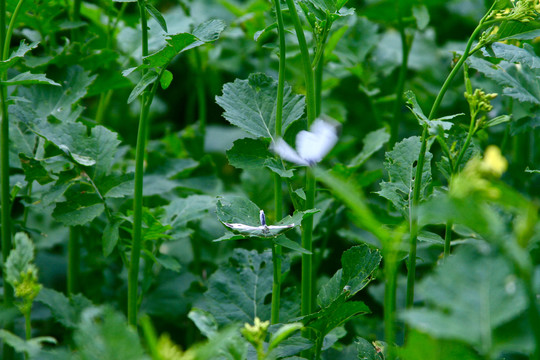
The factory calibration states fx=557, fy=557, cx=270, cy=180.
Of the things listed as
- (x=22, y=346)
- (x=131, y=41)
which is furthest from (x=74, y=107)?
(x=22, y=346)

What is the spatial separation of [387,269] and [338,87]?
4.31ft

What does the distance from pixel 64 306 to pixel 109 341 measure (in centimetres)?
53

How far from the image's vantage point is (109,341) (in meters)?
0.55

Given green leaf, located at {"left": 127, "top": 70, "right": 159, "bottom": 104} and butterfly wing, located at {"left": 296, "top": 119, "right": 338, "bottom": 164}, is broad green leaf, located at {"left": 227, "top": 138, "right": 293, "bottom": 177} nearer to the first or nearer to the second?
butterfly wing, located at {"left": 296, "top": 119, "right": 338, "bottom": 164}

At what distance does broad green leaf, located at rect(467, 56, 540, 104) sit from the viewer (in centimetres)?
103

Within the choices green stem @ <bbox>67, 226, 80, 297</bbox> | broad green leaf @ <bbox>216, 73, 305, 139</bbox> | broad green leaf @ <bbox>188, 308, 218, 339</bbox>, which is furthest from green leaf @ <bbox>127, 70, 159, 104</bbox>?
green stem @ <bbox>67, 226, 80, 297</bbox>

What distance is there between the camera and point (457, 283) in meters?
0.56

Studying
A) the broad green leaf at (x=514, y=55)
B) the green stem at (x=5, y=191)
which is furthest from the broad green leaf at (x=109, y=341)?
the broad green leaf at (x=514, y=55)

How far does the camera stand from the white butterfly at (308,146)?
3.04ft

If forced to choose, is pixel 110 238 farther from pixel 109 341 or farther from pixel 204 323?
pixel 109 341

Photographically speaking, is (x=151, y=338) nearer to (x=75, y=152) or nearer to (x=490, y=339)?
(x=490, y=339)

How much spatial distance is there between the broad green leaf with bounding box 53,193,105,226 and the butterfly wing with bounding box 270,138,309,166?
0.36 m

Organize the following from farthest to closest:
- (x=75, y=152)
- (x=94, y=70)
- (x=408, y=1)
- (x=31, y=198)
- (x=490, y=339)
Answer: (x=408, y=1) → (x=94, y=70) → (x=31, y=198) → (x=75, y=152) → (x=490, y=339)

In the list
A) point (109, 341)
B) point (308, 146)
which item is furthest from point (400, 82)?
point (109, 341)
